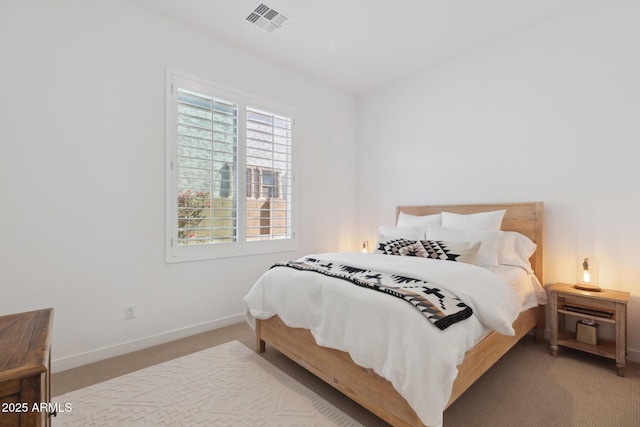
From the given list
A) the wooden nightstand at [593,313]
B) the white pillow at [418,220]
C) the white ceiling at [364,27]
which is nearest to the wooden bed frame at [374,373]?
the wooden nightstand at [593,313]

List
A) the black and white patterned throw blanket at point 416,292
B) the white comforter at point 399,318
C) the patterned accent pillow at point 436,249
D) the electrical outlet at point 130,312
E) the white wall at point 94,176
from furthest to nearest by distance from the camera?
1. the electrical outlet at point 130,312
2. the patterned accent pillow at point 436,249
3. the white wall at point 94,176
4. the black and white patterned throw blanket at point 416,292
5. the white comforter at point 399,318

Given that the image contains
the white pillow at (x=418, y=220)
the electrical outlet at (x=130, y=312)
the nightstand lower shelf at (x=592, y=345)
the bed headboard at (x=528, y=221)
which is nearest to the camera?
the nightstand lower shelf at (x=592, y=345)

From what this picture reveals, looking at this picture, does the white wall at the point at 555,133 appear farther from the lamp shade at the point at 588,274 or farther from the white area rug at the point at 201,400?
the white area rug at the point at 201,400

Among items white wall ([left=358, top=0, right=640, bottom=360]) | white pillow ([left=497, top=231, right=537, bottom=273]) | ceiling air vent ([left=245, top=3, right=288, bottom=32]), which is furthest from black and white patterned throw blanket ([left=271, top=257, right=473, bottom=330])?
ceiling air vent ([left=245, top=3, right=288, bottom=32])

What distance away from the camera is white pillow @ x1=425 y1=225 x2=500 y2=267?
7.95 feet

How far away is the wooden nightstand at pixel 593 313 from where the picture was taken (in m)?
2.09

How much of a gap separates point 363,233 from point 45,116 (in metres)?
3.57

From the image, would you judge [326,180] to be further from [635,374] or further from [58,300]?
[635,374]

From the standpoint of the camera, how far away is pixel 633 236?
2336 mm

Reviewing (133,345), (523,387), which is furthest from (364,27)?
(133,345)

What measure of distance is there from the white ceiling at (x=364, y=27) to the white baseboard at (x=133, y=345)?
9.39ft

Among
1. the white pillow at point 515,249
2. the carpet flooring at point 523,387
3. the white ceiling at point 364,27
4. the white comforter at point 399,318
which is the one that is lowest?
the carpet flooring at point 523,387

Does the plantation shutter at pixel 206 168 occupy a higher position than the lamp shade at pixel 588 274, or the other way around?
the plantation shutter at pixel 206 168

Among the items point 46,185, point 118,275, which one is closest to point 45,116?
point 46,185
